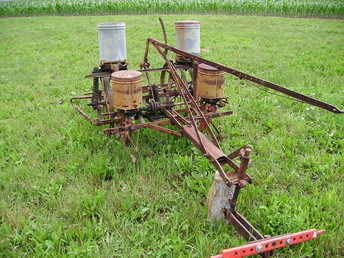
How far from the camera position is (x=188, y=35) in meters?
4.96

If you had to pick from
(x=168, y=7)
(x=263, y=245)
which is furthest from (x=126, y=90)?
(x=168, y=7)

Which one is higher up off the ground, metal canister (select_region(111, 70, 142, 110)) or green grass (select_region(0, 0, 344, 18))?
green grass (select_region(0, 0, 344, 18))

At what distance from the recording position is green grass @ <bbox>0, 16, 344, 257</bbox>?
301cm

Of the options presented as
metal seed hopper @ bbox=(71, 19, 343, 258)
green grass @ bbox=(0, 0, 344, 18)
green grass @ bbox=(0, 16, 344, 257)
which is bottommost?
green grass @ bbox=(0, 16, 344, 257)

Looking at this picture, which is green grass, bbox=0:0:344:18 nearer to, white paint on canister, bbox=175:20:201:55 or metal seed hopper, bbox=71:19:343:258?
white paint on canister, bbox=175:20:201:55

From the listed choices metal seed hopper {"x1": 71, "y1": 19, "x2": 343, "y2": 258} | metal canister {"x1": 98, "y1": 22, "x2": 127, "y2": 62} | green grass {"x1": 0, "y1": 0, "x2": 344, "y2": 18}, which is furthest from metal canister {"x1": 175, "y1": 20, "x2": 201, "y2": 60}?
green grass {"x1": 0, "y1": 0, "x2": 344, "y2": 18}

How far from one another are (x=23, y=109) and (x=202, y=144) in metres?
3.97

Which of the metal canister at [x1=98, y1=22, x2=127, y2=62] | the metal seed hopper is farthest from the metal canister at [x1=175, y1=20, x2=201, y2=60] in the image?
the metal canister at [x1=98, y1=22, x2=127, y2=62]

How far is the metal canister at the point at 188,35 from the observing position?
493cm

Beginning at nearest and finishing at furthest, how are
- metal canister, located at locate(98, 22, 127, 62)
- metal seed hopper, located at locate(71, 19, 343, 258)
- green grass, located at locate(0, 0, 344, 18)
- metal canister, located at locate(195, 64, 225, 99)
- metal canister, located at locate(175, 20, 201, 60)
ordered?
1. metal seed hopper, located at locate(71, 19, 343, 258)
2. metal canister, located at locate(195, 64, 225, 99)
3. metal canister, located at locate(98, 22, 127, 62)
4. metal canister, located at locate(175, 20, 201, 60)
5. green grass, located at locate(0, 0, 344, 18)

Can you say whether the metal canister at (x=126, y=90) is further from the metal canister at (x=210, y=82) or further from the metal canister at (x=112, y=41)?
the metal canister at (x=210, y=82)

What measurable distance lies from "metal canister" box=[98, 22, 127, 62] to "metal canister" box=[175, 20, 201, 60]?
0.86 m

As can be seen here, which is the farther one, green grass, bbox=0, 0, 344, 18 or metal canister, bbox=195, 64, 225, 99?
green grass, bbox=0, 0, 344, 18

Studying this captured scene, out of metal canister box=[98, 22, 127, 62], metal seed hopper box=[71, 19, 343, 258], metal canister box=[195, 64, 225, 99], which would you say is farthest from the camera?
metal canister box=[98, 22, 127, 62]
